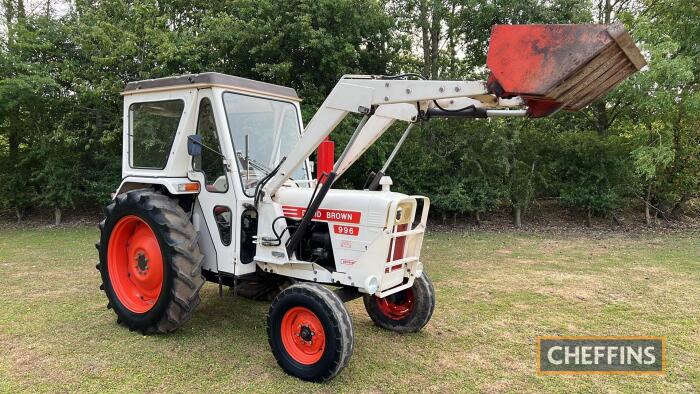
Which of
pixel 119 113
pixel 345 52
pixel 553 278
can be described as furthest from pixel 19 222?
pixel 553 278

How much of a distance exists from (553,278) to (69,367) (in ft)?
18.4

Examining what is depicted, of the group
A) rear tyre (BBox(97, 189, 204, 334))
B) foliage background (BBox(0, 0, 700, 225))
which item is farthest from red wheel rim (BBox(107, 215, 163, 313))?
foliage background (BBox(0, 0, 700, 225))

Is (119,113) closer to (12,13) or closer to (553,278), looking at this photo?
(12,13)

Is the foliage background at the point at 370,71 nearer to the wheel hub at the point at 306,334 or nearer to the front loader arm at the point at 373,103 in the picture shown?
the front loader arm at the point at 373,103

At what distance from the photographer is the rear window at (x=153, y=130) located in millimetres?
4305

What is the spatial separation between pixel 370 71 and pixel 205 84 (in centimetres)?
776

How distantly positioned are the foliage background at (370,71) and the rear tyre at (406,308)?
579cm

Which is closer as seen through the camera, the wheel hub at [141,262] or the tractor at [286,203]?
the tractor at [286,203]

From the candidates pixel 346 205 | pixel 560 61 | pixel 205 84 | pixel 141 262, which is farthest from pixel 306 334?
pixel 560 61

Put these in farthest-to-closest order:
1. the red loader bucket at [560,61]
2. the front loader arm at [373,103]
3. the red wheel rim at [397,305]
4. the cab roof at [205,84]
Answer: the red wheel rim at [397,305]
the cab roof at [205,84]
the front loader arm at [373,103]
the red loader bucket at [560,61]

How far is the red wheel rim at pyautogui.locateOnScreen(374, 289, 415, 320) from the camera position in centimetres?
440

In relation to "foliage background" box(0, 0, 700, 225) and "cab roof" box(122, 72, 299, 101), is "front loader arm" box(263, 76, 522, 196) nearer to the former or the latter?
"cab roof" box(122, 72, 299, 101)

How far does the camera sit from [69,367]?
3572 mm

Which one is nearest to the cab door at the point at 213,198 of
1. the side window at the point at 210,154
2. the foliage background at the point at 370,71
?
the side window at the point at 210,154
